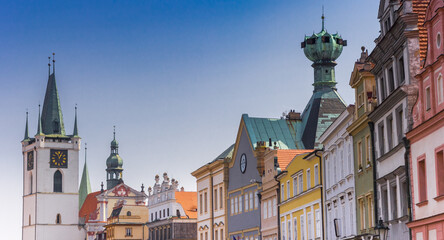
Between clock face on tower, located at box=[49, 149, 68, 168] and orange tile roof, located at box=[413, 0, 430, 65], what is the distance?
141634mm

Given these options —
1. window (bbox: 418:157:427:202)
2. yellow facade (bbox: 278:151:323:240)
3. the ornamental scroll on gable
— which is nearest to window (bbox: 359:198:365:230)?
yellow facade (bbox: 278:151:323:240)

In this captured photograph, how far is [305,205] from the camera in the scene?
51156 mm

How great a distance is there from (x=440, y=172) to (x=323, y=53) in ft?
151

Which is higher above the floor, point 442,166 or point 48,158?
point 48,158

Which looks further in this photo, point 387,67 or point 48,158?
point 48,158

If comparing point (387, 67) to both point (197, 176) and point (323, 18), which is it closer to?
point (323, 18)

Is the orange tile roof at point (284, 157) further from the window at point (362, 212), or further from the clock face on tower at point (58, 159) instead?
the clock face on tower at point (58, 159)

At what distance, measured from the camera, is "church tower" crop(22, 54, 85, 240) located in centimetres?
16538

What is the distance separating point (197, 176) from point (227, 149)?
18.6ft

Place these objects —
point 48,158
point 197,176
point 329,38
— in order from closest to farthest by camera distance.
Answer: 1. point 329,38
2. point 197,176
3. point 48,158

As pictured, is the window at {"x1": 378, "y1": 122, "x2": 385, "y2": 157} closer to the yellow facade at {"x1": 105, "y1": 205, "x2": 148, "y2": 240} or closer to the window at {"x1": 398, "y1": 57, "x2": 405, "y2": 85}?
the window at {"x1": 398, "y1": 57, "x2": 405, "y2": 85}

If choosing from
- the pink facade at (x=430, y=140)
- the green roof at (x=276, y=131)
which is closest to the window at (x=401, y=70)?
the pink facade at (x=430, y=140)

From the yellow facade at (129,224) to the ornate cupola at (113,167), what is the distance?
53.7 meters

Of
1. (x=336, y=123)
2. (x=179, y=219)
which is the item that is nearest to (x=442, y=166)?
(x=336, y=123)
